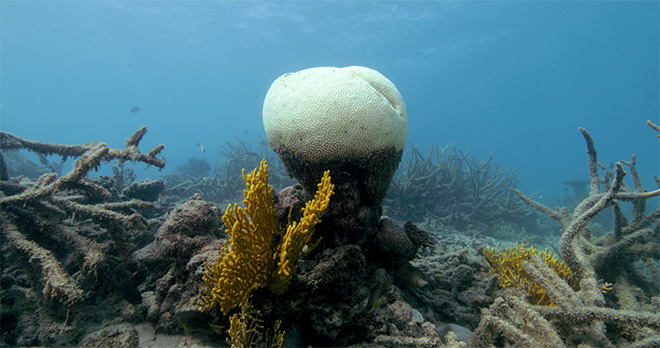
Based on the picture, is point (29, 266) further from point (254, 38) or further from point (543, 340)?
point (254, 38)

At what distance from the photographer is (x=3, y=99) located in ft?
356

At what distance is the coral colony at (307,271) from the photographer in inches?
82.6

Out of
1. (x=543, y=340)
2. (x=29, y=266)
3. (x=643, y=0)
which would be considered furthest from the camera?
(x=643, y=0)

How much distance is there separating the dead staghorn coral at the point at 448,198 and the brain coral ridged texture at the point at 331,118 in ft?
19.7

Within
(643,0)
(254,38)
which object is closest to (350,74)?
(254,38)

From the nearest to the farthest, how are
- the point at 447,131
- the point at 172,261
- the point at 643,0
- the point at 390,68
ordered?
the point at 172,261 → the point at 643,0 → the point at 390,68 → the point at 447,131

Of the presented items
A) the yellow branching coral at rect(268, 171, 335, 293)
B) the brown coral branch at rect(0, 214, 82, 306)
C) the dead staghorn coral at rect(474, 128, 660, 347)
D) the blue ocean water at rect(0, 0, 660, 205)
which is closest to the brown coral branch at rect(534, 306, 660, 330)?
the dead staghorn coral at rect(474, 128, 660, 347)

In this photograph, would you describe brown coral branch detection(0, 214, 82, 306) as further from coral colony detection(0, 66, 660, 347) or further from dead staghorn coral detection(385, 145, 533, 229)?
dead staghorn coral detection(385, 145, 533, 229)

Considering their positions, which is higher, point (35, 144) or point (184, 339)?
point (35, 144)

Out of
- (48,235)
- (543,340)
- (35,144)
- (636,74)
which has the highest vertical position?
(636,74)

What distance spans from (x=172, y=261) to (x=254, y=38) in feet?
168

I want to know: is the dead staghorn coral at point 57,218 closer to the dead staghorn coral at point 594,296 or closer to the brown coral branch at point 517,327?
the brown coral branch at point 517,327

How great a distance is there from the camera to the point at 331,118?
2.33 meters

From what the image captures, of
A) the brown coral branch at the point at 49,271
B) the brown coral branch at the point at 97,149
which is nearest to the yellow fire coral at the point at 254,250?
the brown coral branch at the point at 49,271
